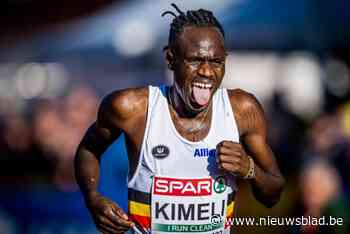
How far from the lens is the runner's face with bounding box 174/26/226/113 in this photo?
323 cm

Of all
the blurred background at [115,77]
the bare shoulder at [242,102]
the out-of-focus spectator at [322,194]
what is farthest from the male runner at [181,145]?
the blurred background at [115,77]

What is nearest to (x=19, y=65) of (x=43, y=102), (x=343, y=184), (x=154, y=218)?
(x=43, y=102)

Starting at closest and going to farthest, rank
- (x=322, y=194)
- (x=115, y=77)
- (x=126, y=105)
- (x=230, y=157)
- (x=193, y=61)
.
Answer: (x=230, y=157), (x=193, y=61), (x=126, y=105), (x=322, y=194), (x=115, y=77)

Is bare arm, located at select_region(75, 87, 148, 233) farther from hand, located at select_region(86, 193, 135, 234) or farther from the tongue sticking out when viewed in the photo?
the tongue sticking out

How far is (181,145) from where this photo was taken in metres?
3.39

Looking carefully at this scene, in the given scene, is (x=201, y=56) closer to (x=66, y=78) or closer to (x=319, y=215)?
(x=319, y=215)

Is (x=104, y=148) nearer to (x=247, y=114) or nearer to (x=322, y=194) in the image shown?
(x=247, y=114)

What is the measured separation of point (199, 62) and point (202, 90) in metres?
0.11

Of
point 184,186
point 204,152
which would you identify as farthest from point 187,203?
point 204,152

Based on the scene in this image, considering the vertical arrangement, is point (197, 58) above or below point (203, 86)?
above

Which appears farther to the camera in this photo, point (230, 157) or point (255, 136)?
point (255, 136)

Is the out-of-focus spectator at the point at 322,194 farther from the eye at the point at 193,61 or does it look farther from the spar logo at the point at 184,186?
the eye at the point at 193,61

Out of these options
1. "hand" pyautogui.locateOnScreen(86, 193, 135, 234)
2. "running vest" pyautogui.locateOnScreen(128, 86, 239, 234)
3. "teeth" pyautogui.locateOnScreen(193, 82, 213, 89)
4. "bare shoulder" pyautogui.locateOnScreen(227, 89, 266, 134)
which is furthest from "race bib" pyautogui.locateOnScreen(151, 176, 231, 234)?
"teeth" pyautogui.locateOnScreen(193, 82, 213, 89)

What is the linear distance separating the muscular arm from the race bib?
160mm
